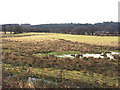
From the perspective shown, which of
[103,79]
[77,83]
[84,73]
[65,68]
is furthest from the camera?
[65,68]

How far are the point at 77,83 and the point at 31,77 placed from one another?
13.6 feet

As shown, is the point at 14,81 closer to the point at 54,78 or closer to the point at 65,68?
the point at 54,78

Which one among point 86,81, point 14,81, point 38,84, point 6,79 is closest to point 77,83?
point 86,81

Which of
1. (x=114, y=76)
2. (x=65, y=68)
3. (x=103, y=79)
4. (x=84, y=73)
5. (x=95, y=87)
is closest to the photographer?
(x=95, y=87)

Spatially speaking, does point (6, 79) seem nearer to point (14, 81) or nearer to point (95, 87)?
point (14, 81)

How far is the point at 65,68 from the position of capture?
12.5 metres

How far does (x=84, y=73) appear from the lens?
1120 centimetres

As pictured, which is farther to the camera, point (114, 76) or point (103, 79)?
point (114, 76)

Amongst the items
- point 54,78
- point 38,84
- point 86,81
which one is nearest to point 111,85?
point 86,81

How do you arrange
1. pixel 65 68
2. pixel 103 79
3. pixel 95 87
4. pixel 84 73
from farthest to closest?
pixel 65 68 → pixel 84 73 → pixel 103 79 → pixel 95 87

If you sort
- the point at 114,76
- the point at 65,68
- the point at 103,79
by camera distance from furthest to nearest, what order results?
the point at 65,68, the point at 114,76, the point at 103,79

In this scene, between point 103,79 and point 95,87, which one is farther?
point 103,79

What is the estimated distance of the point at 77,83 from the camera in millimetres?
9102

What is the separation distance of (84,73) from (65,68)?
2256 millimetres
